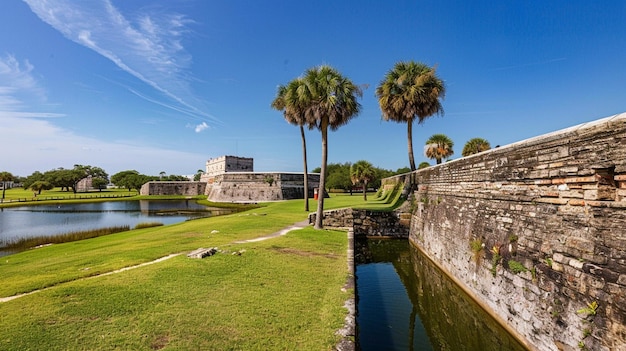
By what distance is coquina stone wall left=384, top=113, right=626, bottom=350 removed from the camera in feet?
13.3

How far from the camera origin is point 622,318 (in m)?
3.80

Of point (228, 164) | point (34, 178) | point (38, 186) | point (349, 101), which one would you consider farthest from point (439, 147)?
point (34, 178)

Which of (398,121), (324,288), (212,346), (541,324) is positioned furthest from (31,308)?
(398,121)

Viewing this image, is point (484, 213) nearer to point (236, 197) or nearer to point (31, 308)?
point (31, 308)

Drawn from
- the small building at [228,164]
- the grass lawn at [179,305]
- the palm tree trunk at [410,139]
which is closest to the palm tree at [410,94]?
the palm tree trunk at [410,139]

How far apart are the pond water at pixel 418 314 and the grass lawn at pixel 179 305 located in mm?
1074

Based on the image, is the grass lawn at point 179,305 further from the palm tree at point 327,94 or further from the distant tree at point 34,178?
the distant tree at point 34,178

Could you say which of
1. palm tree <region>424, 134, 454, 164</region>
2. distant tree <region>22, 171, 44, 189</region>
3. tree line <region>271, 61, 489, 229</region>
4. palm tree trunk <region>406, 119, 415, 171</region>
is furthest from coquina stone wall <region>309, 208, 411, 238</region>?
distant tree <region>22, 171, 44, 189</region>

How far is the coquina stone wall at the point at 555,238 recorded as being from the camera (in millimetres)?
4066

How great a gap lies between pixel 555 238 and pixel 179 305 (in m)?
6.42

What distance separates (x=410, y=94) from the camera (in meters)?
19.9

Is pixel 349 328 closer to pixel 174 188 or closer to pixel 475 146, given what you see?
pixel 475 146

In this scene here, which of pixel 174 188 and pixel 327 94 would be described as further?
pixel 174 188

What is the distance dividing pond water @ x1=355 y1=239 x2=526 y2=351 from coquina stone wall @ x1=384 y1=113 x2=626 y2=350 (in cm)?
41
